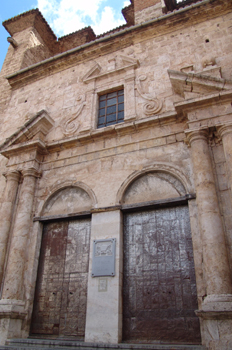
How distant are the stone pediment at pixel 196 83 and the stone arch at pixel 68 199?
3120 millimetres

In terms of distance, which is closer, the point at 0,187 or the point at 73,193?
the point at 73,193

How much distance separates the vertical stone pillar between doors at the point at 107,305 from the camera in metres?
5.37

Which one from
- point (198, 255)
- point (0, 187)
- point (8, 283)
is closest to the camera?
point (198, 255)

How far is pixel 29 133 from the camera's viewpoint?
8.26 m

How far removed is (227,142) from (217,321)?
3.17 m

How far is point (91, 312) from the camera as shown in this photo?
564 cm

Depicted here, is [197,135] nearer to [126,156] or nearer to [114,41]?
[126,156]

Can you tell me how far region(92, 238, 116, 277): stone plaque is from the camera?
19.2 feet

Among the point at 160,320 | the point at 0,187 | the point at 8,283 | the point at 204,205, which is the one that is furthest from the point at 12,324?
the point at 204,205

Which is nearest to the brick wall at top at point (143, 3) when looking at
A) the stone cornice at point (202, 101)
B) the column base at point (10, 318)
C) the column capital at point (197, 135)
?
the stone cornice at point (202, 101)

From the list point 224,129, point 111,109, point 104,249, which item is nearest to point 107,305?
point 104,249

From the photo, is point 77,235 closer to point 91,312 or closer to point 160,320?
point 91,312

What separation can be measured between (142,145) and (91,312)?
12.1 ft

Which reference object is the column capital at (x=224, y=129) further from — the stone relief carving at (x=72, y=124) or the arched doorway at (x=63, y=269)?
the stone relief carving at (x=72, y=124)
